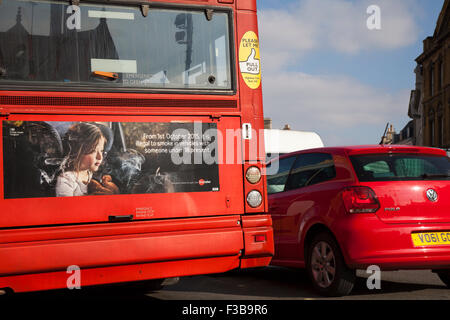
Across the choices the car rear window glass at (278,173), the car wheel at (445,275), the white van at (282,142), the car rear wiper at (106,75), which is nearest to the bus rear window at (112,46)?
the car rear wiper at (106,75)

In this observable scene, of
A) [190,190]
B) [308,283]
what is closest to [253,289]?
[308,283]

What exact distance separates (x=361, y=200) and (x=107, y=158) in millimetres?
2948

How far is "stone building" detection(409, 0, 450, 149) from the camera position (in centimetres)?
4838

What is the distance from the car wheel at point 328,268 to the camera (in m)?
7.50

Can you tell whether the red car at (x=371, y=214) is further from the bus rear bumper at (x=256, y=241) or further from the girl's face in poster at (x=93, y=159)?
the girl's face in poster at (x=93, y=159)

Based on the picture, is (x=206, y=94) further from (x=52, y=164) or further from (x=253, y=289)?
(x=253, y=289)

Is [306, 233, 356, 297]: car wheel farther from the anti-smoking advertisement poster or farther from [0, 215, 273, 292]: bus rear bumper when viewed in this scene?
the anti-smoking advertisement poster

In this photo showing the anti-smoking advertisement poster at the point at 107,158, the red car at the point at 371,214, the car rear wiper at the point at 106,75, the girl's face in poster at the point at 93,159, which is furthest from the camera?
the red car at the point at 371,214

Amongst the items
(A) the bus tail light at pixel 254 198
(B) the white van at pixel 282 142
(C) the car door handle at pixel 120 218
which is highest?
(B) the white van at pixel 282 142

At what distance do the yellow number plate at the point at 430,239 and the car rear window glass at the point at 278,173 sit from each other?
244cm

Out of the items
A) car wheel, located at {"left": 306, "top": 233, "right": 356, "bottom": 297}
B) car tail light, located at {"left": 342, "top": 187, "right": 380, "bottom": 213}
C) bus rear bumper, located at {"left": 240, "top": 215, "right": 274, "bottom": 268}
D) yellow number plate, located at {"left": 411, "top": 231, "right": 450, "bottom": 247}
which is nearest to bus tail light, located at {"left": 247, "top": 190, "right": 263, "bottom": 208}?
bus rear bumper, located at {"left": 240, "top": 215, "right": 274, "bottom": 268}

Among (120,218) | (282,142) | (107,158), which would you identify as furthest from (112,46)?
(282,142)

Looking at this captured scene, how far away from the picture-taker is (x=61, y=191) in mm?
5773

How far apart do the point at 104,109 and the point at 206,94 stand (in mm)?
1018
